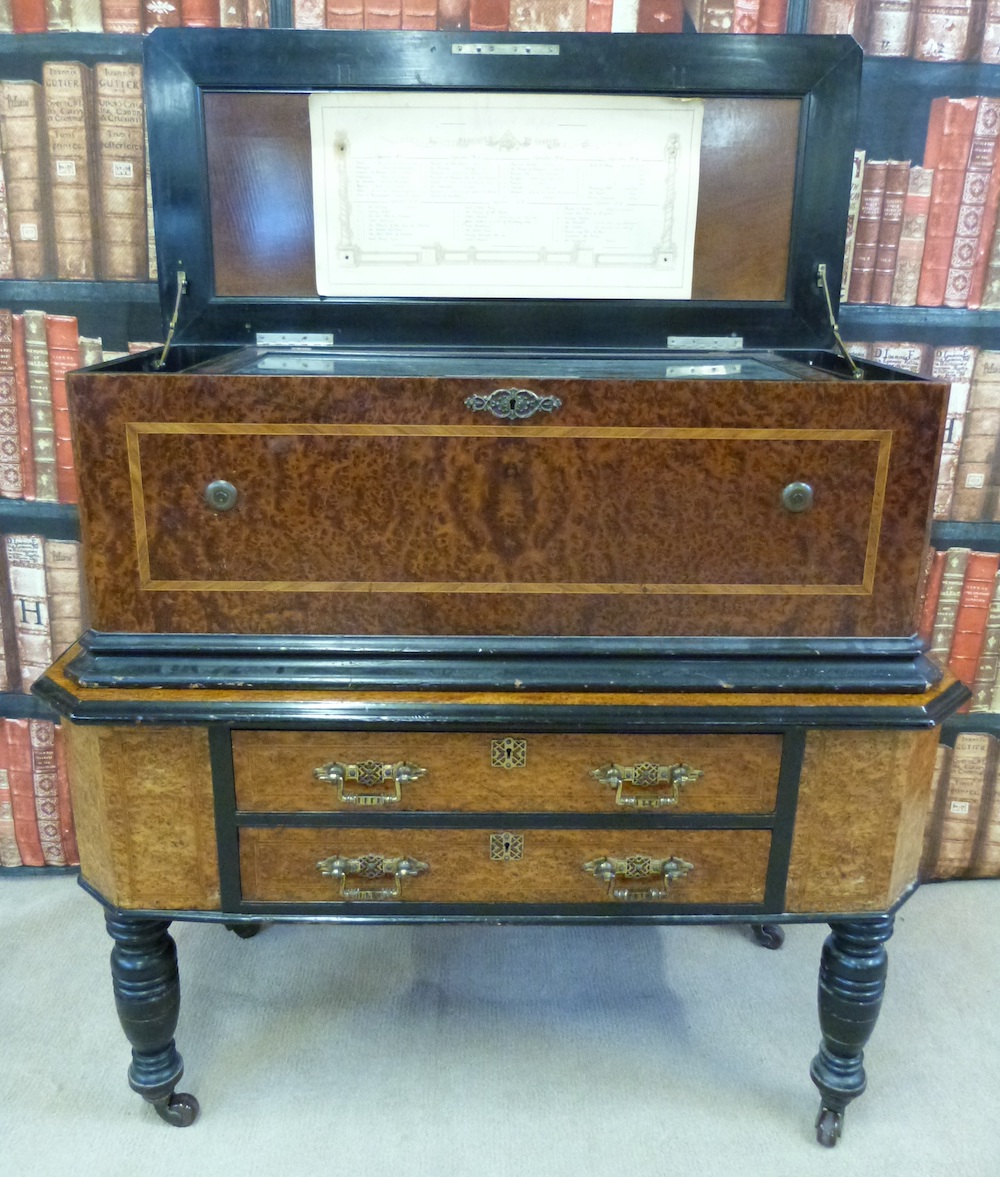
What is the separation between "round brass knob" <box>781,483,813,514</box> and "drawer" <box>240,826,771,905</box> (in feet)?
1.48

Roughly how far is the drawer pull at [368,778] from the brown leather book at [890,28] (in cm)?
149

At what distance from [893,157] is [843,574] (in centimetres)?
100

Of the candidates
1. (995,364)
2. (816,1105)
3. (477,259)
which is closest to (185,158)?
(477,259)

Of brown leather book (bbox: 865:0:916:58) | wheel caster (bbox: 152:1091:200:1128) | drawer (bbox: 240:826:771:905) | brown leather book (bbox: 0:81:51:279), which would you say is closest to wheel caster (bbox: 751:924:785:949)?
drawer (bbox: 240:826:771:905)

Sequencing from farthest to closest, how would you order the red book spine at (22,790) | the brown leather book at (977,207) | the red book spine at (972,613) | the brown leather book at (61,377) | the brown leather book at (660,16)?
the red book spine at (22,790) → the red book spine at (972,613) → the brown leather book at (61,377) → the brown leather book at (977,207) → the brown leather book at (660,16)

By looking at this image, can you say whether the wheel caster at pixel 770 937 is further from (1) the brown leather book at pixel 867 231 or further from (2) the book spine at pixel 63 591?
(2) the book spine at pixel 63 591

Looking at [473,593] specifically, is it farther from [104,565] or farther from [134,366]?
[134,366]

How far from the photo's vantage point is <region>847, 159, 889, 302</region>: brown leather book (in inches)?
76.1

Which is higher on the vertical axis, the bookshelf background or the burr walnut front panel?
the bookshelf background

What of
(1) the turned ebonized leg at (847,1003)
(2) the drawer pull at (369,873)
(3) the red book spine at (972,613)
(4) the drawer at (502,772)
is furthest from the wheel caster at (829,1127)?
(3) the red book spine at (972,613)

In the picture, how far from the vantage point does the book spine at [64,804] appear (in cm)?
225

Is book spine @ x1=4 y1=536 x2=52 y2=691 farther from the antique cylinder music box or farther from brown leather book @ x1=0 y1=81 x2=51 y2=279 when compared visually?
the antique cylinder music box

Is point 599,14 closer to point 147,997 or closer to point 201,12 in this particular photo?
point 201,12

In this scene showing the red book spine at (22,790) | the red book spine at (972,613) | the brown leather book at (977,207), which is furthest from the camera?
the red book spine at (22,790)
